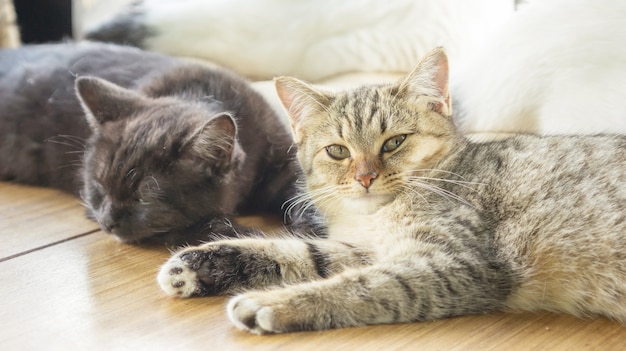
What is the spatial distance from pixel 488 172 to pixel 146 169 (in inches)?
32.3

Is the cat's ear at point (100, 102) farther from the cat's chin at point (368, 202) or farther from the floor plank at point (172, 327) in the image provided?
the cat's chin at point (368, 202)

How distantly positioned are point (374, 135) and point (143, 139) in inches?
23.8

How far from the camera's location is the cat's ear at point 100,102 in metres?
1.86

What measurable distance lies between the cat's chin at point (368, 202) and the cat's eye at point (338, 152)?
101 millimetres

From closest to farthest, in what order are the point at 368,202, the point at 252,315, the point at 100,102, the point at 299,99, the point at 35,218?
the point at 252,315 < the point at 368,202 < the point at 299,99 < the point at 100,102 < the point at 35,218

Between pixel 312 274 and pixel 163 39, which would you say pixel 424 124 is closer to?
pixel 312 274

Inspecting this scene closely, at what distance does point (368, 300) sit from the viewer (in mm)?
1314

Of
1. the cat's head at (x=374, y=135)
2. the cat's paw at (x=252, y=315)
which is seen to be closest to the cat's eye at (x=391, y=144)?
the cat's head at (x=374, y=135)

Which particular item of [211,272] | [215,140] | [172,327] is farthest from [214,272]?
[215,140]

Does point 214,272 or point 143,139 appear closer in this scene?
point 214,272

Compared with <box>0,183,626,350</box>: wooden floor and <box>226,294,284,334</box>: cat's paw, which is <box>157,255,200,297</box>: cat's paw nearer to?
<box>0,183,626,350</box>: wooden floor

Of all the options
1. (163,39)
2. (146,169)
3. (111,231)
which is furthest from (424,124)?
(163,39)

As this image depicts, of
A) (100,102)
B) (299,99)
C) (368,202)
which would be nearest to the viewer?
(368,202)

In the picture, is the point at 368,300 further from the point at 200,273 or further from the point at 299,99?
the point at 299,99
